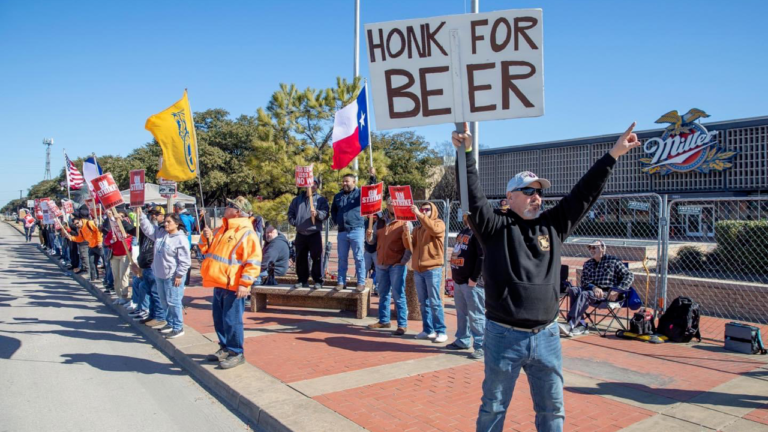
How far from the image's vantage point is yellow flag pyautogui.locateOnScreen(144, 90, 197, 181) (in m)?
9.36

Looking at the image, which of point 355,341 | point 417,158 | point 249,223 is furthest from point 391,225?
point 417,158

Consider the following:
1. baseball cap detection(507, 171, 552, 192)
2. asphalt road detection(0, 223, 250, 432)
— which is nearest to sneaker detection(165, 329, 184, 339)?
asphalt road detection(0, 223, 250, 432)

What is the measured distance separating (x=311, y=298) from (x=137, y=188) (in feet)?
11.5

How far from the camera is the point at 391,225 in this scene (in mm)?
7930

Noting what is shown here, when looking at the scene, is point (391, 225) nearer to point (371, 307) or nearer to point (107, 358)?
point (371, 307)

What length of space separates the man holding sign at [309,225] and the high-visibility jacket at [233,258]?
8.09 ft

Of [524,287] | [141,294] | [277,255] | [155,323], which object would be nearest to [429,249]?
[277,255]

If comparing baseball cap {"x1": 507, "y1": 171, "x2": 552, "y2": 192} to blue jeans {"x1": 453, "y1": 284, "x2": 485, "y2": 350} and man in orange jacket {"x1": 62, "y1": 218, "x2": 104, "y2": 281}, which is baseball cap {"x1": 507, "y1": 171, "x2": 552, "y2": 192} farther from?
man in orange jacket {"x1": 62, "y1": 218, "x2": 104, "y2": 281}

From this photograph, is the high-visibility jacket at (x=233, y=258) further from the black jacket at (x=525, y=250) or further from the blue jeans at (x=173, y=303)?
the black jacket at (x=525, y=250)

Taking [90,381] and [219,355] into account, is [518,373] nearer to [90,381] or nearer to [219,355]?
[219,355]

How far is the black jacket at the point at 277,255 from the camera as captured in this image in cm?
1000

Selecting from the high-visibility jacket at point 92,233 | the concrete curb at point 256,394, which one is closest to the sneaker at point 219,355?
the concrete curb at point 256,394

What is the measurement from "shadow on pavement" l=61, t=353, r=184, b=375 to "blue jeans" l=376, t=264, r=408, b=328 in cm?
301

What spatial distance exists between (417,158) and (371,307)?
3618 centimetres
